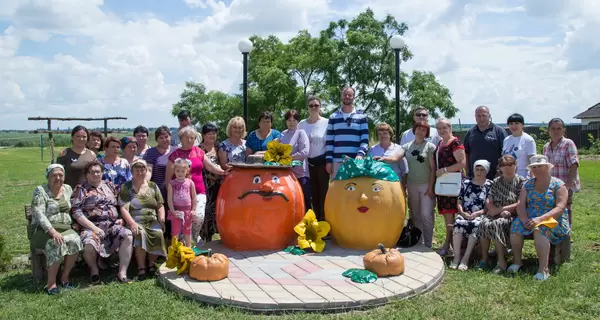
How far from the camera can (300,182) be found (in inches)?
265

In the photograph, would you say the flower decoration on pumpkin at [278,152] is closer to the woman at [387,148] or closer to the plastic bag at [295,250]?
the plastic bag at [295,250]

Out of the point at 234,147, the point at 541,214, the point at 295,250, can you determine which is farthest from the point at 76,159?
the point at 541,214

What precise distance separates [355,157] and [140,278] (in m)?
2.89

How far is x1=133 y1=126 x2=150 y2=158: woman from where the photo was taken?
670 centimetres

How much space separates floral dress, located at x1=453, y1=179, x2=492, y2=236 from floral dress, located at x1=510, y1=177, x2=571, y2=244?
0.47 meters

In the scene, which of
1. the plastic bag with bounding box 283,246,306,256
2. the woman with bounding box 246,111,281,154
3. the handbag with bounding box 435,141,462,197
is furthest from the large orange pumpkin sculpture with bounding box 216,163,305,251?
the handbag with bounding box 435,141,462,197

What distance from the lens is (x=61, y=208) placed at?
212 inches

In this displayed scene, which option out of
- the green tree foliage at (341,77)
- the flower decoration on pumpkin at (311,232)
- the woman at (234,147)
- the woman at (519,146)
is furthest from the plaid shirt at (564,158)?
the green tree foliage at (341,77)

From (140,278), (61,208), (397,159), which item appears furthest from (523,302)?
(61,208)

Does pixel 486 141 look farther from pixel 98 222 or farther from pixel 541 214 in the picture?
pixel 98 222

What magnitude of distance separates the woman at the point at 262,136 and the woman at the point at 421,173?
1.49 meters

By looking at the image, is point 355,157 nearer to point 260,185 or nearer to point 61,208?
point 260,185

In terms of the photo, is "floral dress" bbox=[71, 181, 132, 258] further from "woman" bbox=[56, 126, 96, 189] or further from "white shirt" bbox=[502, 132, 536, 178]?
"white shirt" bbox=[502, 132, 536, 178]

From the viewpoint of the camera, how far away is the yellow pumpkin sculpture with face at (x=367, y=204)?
19.2 ft
